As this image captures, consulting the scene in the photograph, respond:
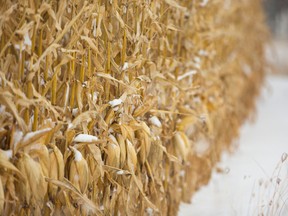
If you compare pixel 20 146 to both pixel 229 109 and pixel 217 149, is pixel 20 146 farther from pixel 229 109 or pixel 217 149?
pixel 229 109

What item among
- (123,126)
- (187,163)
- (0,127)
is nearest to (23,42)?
(0,127)

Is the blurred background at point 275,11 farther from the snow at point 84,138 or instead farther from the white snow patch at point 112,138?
the snow at point 84,138

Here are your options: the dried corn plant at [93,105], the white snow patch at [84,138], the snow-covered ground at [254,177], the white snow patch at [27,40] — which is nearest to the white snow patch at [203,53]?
the dried corn plant at [93,105]

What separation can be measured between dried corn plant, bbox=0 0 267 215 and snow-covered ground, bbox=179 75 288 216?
288mm

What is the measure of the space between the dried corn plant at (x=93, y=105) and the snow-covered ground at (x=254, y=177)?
0.94ft

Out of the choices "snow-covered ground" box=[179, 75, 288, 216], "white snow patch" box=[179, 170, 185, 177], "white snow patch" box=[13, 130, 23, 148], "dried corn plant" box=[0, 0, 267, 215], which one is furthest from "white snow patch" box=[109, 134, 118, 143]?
"white snow patch" box=[179, 170, 185, 177]

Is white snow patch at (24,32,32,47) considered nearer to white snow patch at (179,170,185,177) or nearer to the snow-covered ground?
the snow-covered ground

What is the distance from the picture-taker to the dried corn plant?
205 cm

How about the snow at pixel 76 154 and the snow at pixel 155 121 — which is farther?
the snow at pixel 155 121

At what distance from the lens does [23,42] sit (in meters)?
2.01

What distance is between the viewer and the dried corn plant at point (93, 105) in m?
2.05

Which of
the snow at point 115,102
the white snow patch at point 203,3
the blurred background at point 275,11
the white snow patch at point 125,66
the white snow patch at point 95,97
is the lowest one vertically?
the blurred background at point 275,11

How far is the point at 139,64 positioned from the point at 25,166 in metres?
0.72

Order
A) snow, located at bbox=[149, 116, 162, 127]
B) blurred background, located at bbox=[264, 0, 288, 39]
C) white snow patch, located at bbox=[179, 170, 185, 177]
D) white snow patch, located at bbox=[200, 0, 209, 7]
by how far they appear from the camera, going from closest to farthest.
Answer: snow, located at bbox=[149, 116, 162, 127] < white snow patch, located at bbox=[179, 170, 185, 177] < white snow patch, located at bbox=[200, 0, 209, 7] < blurred background, located at bbox=[264, 0, 288, 39]
